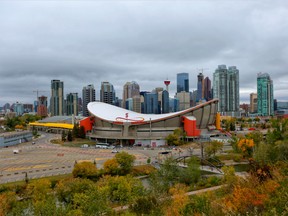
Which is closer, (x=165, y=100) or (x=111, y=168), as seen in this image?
(x=111, y=168)

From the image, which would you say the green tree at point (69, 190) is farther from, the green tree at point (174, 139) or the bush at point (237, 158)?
the green tree at point (174, 139)

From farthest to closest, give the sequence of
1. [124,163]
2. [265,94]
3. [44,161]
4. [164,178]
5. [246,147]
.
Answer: [265,94]
[246,147]
[44,161]
[124,163]
[164,178]

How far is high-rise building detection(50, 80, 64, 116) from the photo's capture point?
12440 cm

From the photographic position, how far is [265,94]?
114812 millimetres

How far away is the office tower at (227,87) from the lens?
11706 centimetres

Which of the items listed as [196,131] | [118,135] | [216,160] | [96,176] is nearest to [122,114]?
[118,135]

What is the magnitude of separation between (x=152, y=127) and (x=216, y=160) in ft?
60.4

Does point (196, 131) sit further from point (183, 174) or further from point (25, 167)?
point (25, 167)

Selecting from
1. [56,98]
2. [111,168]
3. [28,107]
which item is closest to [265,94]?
[56,98]

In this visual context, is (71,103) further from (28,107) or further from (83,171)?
(83,171)

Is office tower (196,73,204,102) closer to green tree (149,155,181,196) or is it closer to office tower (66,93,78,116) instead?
office tower (66,93,78,116)

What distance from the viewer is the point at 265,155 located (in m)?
25.8

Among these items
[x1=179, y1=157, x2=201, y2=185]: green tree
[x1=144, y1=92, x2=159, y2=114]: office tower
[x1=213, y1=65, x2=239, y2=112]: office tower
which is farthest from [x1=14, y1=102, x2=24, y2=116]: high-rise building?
[x1=179, y1=157, x2=201, y2=185]: green tree

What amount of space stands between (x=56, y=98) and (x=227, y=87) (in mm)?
72505
